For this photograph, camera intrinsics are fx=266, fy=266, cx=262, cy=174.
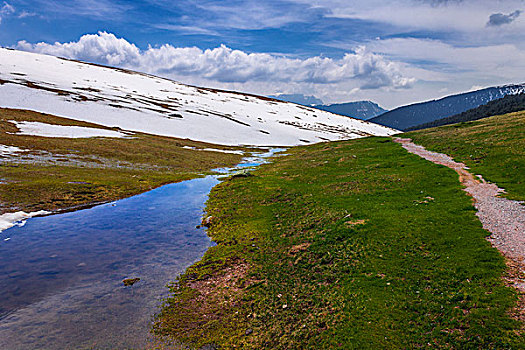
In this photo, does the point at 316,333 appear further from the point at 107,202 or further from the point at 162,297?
the point at 107,202

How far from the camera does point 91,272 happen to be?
62.5 ft

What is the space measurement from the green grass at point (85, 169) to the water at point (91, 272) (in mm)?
6465

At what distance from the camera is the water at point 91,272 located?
531 inches

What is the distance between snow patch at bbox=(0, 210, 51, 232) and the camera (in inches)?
1047

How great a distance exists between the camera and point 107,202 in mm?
36719

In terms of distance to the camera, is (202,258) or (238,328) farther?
(202,258)

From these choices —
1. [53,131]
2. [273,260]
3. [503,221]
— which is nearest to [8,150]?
[53,131]

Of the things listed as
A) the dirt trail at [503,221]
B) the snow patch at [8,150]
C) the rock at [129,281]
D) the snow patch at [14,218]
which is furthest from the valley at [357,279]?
the snow patch at [8,150]

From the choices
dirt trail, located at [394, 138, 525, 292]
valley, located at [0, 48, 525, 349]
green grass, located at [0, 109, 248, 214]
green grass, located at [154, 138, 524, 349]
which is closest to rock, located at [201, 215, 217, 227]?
valley, located at [0, 48, 525, 349]

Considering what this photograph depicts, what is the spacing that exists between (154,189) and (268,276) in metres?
33.1

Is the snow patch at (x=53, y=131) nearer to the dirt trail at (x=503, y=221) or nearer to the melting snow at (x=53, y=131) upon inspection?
the melting snow at (x=53, y=131)

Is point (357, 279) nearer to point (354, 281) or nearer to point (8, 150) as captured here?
point (354, 281)

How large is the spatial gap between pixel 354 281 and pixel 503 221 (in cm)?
1267

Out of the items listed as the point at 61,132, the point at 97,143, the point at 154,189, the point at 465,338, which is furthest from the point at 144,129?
the point at 465,338
